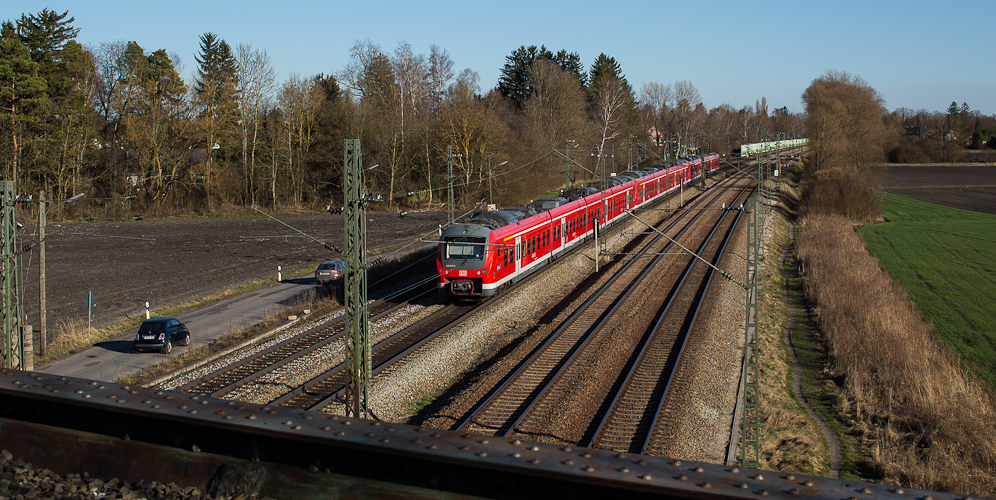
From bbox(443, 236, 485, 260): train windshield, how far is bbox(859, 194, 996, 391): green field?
14881 millimetres

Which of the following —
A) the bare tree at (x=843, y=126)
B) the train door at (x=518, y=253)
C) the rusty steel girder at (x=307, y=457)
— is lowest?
the train door at (x=518, y=253)

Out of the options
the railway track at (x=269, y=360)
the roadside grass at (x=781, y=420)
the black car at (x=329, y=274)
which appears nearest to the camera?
→ the roadside grass at (x=781, y=420)

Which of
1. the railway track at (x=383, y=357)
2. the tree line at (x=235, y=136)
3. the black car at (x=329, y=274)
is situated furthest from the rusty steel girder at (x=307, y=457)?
the tree line at (x=235, y=136)

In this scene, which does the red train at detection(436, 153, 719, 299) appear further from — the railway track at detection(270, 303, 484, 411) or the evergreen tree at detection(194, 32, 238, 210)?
the evergreen tree at detection(194, 32, 238, 210)

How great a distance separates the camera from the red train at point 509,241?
75.0 feet

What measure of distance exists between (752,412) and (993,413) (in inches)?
196

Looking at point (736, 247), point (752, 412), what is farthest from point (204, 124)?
point (752, 412)

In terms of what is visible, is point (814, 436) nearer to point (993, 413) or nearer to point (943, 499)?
point (993, 413)

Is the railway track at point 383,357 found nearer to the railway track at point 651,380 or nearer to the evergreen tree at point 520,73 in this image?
the railway track at point 651,380

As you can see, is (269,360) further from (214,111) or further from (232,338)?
(214,111)

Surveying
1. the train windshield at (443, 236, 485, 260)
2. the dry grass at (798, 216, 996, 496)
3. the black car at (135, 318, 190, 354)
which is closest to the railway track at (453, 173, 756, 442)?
the train windshield at (443, 236, 485, 260)

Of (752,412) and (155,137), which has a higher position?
(155,137)

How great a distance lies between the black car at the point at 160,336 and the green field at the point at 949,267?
24.0m

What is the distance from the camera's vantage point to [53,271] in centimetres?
3850
